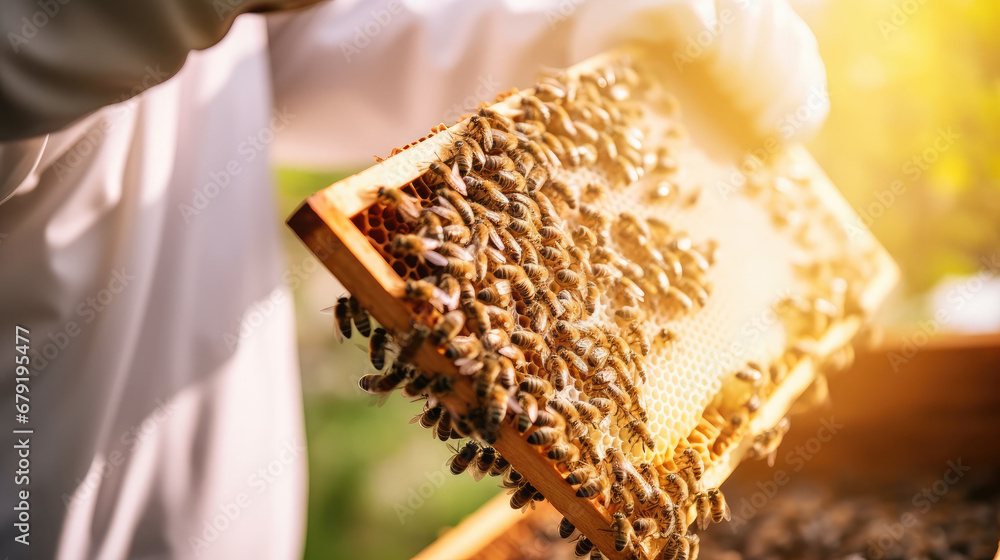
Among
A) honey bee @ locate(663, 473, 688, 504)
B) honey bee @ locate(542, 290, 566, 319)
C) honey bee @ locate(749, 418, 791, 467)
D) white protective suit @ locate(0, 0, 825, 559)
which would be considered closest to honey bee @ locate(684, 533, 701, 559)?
honey bee @ locate(663, 473, 688, 504)

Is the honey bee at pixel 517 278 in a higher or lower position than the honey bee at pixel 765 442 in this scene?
higher

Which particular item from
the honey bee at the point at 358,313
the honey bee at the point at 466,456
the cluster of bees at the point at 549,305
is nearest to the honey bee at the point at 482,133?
the cluster of bees at the point at 549,305

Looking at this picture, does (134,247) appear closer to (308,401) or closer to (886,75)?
(308,401)

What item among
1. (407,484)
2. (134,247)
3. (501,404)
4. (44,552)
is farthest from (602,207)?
(407,484)

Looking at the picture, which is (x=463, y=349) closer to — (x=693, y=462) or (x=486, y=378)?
(x=486, y=378)

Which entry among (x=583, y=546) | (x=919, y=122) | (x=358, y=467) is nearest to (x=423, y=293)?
(x=583, y=546)

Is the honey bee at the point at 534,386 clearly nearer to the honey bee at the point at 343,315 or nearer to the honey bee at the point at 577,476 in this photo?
the honey bee at the point at 577,476
